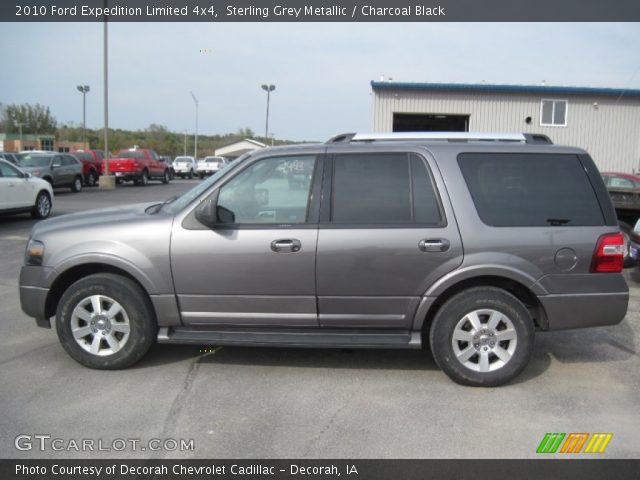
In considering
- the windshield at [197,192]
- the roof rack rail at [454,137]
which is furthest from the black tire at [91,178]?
the roof rack rail at [454,137]

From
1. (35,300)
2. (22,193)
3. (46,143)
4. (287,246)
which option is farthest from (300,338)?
(46,143)

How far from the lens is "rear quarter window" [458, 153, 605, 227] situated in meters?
4.41

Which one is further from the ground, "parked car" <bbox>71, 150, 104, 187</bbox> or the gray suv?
"parked car" <bbox>71, 150, 104, 187</bbox>

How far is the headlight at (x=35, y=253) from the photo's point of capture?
15.3ft

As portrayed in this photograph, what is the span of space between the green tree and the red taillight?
89.0m

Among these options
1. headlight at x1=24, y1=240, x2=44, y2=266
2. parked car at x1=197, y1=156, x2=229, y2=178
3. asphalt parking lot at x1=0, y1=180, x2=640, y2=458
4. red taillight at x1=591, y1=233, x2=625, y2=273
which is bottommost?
asphalt parking lot at x1=0, y1=180, x2=640, y2=458

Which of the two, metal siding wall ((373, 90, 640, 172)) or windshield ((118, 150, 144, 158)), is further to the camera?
windshield ((118, 150, 144, 158))

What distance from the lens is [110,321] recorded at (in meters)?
4.58

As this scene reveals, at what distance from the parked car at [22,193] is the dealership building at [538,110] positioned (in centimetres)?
1343

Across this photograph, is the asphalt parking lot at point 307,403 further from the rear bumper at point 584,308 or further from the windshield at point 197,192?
the windshield at point 197,192

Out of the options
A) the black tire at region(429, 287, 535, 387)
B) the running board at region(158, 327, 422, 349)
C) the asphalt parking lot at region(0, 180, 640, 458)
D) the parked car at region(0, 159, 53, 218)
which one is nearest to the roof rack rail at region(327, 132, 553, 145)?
the black tire at region(429, 287, 535, 387)

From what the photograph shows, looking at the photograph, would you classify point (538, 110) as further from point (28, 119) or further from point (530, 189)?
point (28, 119)

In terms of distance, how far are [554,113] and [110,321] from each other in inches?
919

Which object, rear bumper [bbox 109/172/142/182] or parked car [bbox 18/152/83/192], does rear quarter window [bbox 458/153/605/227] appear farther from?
rear bumper [bbox 109/172/142/182]
